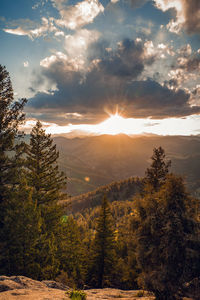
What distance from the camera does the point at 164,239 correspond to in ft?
31.4

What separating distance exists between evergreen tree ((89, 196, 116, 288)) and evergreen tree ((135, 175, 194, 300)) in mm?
16580

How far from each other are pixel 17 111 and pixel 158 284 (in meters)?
16.1

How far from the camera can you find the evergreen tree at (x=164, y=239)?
902 centimetres

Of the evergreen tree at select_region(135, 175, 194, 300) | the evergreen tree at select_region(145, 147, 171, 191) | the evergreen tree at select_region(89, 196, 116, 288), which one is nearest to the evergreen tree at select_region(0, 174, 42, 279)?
the evergreen tree at select_region(135, 175, 194, 300)

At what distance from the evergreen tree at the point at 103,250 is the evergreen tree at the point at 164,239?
16.6m

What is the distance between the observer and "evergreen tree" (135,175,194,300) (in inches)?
355

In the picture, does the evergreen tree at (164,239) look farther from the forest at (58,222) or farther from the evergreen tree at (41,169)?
the evergreen tree at (41,169)

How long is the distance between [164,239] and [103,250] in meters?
20.0

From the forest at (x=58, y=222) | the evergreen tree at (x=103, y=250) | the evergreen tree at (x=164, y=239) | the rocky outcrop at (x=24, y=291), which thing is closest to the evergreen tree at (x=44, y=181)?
the forest at (x=58, y=222)

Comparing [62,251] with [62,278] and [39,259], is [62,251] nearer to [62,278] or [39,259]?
[62,278]

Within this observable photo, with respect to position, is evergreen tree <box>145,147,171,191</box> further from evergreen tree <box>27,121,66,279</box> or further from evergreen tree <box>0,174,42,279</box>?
evergreen tree <box>0,174,42,279</box>

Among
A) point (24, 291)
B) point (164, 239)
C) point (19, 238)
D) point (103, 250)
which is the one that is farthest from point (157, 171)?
point (24, 291)

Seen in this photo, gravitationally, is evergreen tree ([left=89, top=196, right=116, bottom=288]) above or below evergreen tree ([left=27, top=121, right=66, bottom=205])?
below

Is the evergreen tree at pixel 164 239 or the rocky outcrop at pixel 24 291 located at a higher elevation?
the evergreen tree at pixel 164 239
